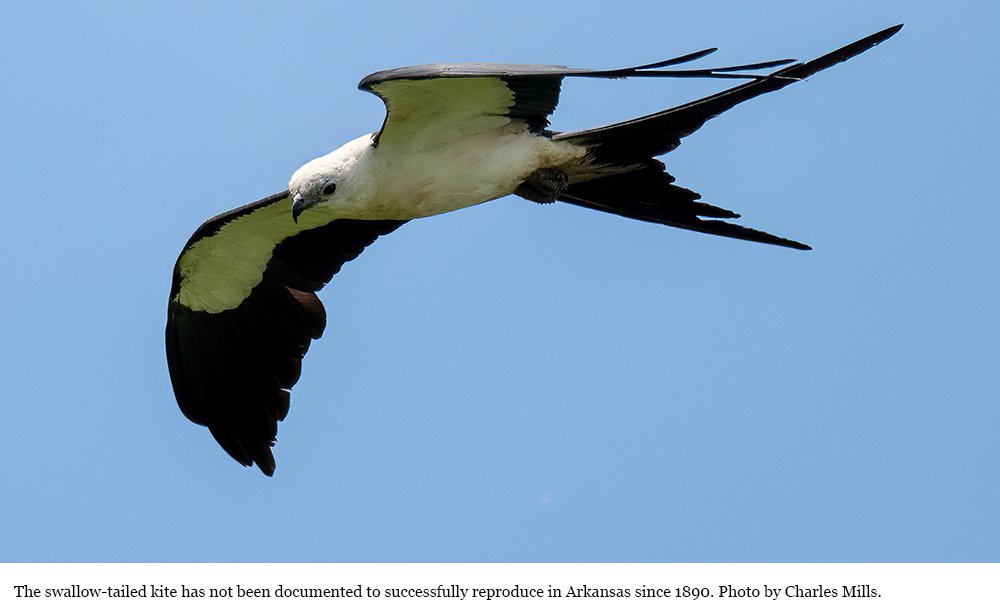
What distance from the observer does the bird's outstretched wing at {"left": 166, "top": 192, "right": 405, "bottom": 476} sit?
8.99m

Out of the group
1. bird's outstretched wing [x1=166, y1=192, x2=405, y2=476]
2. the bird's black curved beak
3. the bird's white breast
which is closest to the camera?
the bird's white breast

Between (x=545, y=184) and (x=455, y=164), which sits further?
(x=545, y=184)

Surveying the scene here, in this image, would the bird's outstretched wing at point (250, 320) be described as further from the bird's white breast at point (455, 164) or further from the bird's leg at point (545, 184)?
the bird's leg at point (545, 184)

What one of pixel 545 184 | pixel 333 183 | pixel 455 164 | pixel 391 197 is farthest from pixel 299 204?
pixel 545 184

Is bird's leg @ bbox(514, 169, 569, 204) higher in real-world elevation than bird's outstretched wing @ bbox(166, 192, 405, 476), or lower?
higher

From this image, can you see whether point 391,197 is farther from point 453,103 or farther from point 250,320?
point 250,320

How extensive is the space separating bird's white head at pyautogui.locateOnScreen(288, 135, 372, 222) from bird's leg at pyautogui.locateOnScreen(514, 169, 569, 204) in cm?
92

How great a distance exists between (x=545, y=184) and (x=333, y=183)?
1.18 meters

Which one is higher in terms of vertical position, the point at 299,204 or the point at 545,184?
the point at 545,184

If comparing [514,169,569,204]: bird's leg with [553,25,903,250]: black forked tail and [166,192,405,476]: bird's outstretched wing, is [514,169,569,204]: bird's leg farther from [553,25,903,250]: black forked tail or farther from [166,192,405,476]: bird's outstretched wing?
[166,192,405,476]: bird's outstretched wing

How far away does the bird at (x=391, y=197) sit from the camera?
290 inches

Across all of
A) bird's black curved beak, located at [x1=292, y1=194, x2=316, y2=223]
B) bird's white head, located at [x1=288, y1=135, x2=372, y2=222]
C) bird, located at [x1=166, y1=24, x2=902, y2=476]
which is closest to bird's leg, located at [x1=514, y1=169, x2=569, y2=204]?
bird, located at [x1=166, y1=24, x2=902, y2=476]

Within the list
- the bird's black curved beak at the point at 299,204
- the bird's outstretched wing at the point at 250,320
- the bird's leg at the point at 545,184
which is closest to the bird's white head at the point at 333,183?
the bird's black curved beak at the point at 299,204

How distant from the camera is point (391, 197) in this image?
25.5 feet
